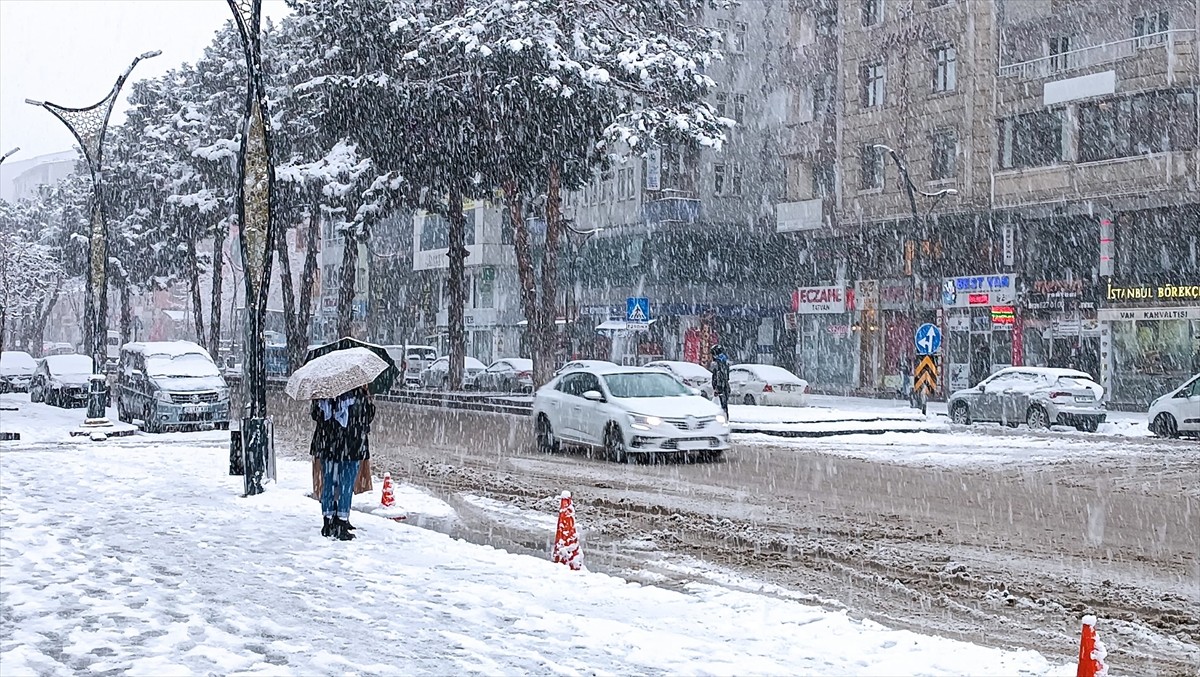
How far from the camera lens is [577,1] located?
3194 cm

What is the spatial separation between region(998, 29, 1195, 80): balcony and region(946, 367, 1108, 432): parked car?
36.3 ft

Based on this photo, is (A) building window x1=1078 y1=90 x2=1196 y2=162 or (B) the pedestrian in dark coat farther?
(A) building window x1=1078 y1=90 x2=1196 y2=162

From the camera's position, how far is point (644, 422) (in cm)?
1961

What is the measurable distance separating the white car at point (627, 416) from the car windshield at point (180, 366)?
32.9 ft

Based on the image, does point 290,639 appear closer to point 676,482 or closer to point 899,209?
point 676,482

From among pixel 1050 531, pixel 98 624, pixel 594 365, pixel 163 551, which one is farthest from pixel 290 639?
pixel 594 365

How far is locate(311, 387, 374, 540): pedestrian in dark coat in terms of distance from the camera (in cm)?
1164

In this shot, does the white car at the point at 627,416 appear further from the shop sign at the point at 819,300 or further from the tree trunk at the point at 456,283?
the shop sign at the point at 819,300

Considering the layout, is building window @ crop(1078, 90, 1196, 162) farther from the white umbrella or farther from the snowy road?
the white umbrella

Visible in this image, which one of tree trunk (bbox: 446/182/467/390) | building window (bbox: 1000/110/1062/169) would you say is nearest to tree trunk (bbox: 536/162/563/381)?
tree trunk (bbox: 446/182/467/390)

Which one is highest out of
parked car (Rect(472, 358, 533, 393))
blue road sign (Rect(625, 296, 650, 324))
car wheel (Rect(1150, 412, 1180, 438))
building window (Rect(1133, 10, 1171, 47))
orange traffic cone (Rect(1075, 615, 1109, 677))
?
building window (Rect(1133, 10, 1171, 47))

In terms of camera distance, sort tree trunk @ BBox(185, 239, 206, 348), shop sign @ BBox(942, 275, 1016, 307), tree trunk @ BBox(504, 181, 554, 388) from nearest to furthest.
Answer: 1. tree trunk @ BBox(504, 181, 554, 388)
2. shop sign @ BBox(942, 275, 1016, 307)
3. tree trunk @ BBox(185, 239, 206, 348)

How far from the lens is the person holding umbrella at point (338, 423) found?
11625 mm

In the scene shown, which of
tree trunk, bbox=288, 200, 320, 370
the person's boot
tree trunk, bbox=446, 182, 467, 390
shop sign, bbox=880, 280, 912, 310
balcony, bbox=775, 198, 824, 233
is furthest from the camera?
balcony, bbox=775, 198, 824, 233
